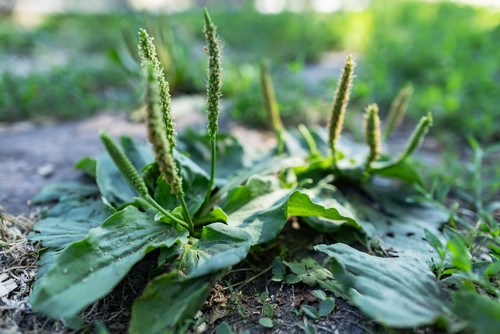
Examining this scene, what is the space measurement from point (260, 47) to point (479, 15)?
408 centimetres

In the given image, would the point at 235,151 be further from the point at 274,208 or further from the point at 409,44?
the point at 409,44

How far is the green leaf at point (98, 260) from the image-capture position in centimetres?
138

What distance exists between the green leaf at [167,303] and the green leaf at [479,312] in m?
0.86

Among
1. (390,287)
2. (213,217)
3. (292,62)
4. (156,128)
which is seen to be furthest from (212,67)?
(292,62)

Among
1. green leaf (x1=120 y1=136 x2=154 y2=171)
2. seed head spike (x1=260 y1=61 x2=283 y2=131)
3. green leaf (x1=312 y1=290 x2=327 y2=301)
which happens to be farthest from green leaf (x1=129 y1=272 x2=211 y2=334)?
seed head spike (x1=260 y1=61 x2=283 y2=131)

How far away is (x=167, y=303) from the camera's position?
1.49 meters

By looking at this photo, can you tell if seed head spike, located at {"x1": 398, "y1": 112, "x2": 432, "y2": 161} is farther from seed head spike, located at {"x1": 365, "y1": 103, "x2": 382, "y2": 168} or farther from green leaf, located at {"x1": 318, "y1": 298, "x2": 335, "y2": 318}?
green leaf, located at {"x1": 318, "y1": 298, "x2": 335, "y2": 318}

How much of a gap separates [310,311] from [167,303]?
0.57 meters

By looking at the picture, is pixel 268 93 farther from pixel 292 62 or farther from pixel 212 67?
pixel 292 62

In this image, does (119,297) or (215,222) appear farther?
(215,222)

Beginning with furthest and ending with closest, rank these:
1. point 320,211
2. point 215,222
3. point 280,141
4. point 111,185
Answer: point 280,141, point 111,185, point 215,222, point 320,211

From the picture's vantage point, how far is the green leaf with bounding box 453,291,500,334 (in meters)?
1.22

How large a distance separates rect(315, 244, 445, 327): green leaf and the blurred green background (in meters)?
2.27

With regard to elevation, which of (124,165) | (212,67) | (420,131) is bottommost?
(420,131)
